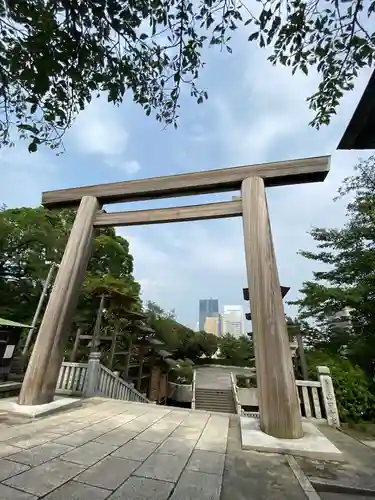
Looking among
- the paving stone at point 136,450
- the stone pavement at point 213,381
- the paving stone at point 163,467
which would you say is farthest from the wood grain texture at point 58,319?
the stone pavement at point 213,381

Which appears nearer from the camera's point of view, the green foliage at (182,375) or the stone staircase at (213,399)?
the stone staircase at (213,399)

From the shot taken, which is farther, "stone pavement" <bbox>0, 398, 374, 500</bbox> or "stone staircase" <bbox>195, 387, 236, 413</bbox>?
"stone staircase" <bbox>195, 387, 236, 413</bbox>

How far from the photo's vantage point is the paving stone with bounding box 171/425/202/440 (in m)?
2.96

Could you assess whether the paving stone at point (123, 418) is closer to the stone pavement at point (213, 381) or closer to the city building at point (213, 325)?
the stone pavement at point (213, 381)

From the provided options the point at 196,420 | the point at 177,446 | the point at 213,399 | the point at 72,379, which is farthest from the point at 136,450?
the point at 213,399

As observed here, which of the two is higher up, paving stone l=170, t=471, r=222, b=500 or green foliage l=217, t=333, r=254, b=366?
green foliage l=217, t=333, r=254, b=366

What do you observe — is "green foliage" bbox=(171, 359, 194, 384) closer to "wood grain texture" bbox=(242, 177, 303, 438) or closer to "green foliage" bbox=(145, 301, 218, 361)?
"green foliage" bbox=(145, 301, 218, 361)

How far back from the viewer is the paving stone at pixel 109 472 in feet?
5.80

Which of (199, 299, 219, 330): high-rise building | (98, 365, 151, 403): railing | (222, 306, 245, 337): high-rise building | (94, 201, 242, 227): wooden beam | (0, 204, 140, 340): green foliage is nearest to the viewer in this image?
(94, 201, 242, 227): wooden beam

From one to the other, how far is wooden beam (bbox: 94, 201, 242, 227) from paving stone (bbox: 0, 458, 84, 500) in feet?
11.2

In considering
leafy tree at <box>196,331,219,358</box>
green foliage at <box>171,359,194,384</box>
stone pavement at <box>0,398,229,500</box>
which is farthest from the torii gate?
leafy tree at <box>196,331,219,358</box>

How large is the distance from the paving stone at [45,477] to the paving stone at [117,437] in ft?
2.23

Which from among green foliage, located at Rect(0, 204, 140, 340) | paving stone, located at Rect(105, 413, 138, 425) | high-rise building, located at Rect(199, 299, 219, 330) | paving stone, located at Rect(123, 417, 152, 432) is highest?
high-rise building, located at Rect(199, 299, 219, 330)

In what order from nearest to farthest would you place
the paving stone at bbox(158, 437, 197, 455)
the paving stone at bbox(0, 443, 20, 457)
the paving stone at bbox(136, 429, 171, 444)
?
1. the paving stone at bbox(0, 443, 20, 457)
2. the paving stone at bbox(158, 437, 197, 455)
3. the paving stone at bbox(136, 429, 171, 444)
